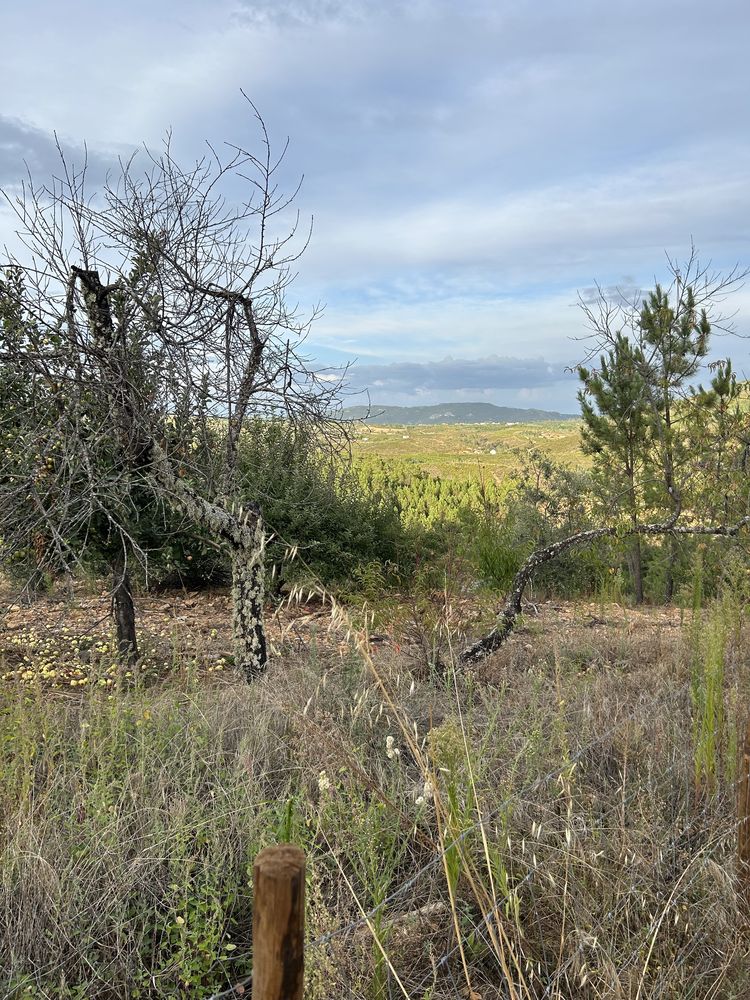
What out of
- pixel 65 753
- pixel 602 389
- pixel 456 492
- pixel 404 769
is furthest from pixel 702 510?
pixel 456 492

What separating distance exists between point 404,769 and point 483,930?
90 cm

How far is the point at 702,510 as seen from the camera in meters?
6.76

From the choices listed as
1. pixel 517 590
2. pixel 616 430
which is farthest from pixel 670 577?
pixel 517 590

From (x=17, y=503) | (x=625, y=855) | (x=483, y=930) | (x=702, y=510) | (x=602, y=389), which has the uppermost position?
(x=602, y=389)

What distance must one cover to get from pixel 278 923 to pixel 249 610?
3.41 metres

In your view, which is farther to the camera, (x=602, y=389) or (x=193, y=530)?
(x=602, y=389)

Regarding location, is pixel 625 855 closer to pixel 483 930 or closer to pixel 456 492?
pixel 483 930

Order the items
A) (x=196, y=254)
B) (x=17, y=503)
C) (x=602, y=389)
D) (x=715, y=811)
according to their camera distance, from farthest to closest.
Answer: (x=602, y=389) < (x=196, y=254) < (x=17, y=503) < (x=715, y=811)

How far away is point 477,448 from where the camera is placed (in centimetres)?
592

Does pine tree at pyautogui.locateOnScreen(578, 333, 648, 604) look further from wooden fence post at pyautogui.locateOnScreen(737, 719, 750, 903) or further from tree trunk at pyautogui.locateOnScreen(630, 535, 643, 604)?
wooden fence post at pyautogui.locateOnScreen(737, 719, 750, 903)

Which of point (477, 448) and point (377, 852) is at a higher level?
point (477, 448)

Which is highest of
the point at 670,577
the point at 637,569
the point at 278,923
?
the point at 278,923

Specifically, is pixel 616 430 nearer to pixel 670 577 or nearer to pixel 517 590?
pixel 670 577

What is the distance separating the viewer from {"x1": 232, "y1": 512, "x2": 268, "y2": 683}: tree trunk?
4.44m
